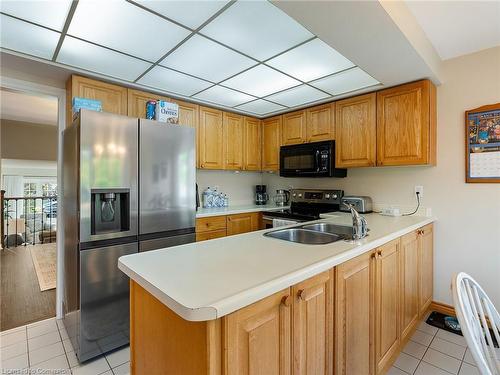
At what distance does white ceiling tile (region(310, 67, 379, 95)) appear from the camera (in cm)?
237

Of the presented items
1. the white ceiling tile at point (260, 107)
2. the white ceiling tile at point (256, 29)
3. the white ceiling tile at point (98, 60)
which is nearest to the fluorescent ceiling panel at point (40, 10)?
the white ceiling tile at point (98, 60)

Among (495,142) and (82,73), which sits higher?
(82,73)

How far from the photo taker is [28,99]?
3801 mm

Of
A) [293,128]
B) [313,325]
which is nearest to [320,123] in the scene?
[293,128]

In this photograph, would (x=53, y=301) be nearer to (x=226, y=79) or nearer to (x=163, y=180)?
(x=163, y=180)

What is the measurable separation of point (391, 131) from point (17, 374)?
356 centimetres

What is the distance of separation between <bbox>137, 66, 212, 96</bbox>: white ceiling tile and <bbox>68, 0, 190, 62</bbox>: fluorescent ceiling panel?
34 cm

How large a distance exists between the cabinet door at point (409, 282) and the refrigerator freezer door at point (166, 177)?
5.83 ft

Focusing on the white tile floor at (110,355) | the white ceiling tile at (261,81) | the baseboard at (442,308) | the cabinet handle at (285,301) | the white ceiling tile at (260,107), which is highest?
the white ceiling tile at (260,107)

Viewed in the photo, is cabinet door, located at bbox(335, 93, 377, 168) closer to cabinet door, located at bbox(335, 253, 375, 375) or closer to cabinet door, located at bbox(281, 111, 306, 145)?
cabinet door, located at bbox(281, 111, 306, 145)

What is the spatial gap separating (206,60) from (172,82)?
1.95ft

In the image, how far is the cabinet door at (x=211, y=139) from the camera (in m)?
3.18

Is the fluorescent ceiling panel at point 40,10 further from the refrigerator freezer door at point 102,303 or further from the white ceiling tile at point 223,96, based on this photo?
the refrigerator freezer door at point 102,303

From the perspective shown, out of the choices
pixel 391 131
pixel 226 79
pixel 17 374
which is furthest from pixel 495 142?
pixel 17 374
